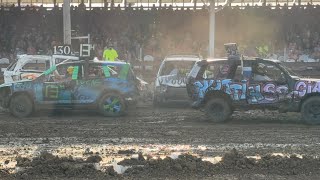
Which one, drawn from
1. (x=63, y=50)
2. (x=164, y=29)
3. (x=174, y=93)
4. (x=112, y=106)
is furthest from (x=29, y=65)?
(x=164, y=29)

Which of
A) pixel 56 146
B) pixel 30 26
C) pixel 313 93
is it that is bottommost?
pixel 56 146

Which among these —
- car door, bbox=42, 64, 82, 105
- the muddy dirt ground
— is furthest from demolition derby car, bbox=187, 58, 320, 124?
car door, bbox=42, 64, 82, 105

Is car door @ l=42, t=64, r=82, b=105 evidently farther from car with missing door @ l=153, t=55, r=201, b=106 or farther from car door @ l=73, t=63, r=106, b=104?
car with missing door @ l=153, t=55, r=201, b=106

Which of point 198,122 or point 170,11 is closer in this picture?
point 198,122

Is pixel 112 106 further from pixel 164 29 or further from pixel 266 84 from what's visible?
pixel 164 29

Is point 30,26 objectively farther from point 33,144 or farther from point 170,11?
point 33,144

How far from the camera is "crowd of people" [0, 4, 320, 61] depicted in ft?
94.6

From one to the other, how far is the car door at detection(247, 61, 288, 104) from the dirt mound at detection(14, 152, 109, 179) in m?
6.13

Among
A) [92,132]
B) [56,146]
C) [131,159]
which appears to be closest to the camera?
[131,159]

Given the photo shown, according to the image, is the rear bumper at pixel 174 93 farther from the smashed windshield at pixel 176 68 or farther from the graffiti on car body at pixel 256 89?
the graffiti on car body at pixel 256 89

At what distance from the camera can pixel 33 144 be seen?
1045cm

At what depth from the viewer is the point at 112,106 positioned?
14.5m

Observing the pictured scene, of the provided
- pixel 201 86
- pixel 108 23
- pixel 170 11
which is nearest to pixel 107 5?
pixel 108 23

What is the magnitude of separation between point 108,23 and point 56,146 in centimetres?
2225
